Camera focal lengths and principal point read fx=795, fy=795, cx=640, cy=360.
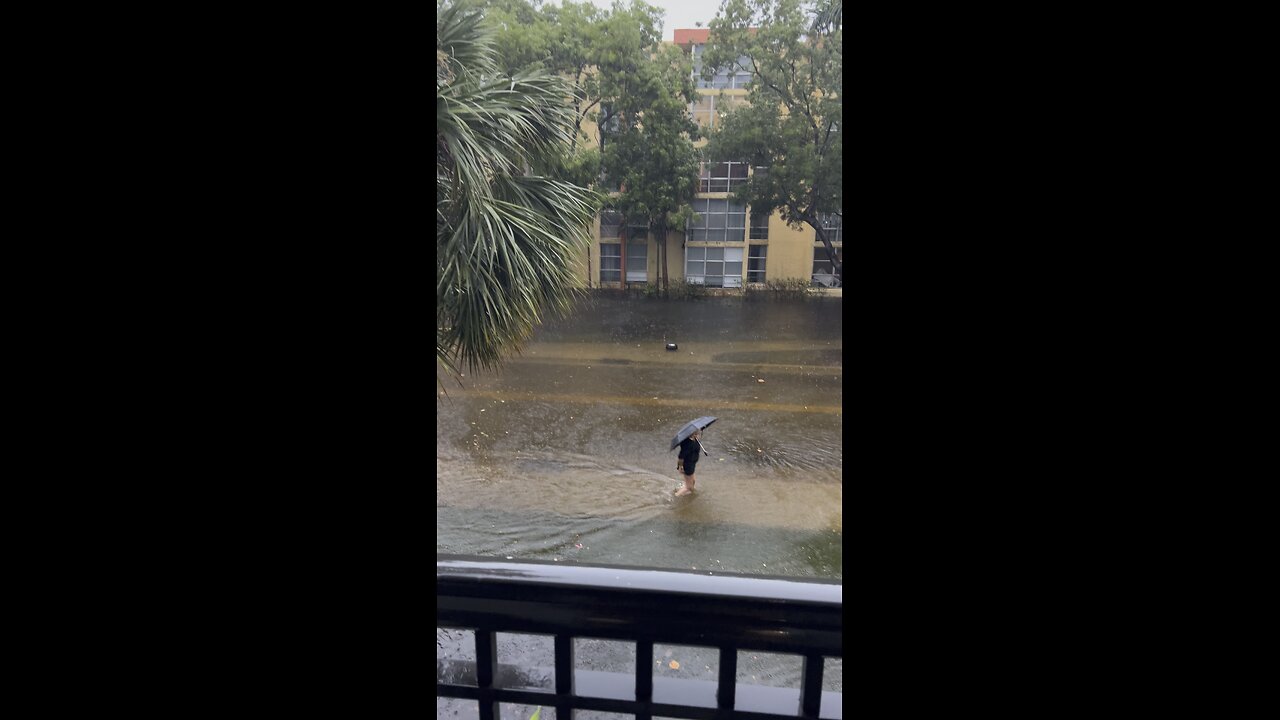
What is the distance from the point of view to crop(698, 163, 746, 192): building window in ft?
13.2

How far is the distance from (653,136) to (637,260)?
0.66 metres

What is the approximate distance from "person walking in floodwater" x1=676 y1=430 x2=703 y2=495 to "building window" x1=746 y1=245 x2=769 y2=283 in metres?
1.03

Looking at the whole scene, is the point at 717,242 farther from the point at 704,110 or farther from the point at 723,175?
the point at 704,110

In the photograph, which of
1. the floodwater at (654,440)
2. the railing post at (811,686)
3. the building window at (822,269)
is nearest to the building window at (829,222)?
the building window at (822,269)

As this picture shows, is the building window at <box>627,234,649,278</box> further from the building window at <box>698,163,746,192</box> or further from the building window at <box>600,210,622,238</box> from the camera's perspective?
the building window at <box>698,163,746,192</box>

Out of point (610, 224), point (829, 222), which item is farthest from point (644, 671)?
point (610, 224)

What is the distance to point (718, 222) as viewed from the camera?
4.22 metres
